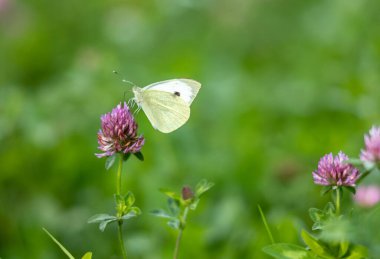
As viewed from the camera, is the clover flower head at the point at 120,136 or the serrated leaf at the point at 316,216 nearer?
the serrated leaf at the point at 316,216

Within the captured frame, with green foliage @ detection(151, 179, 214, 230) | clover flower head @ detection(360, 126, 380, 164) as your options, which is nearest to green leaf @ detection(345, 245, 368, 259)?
clover flower head @ detection(360, 126, 380, 164)

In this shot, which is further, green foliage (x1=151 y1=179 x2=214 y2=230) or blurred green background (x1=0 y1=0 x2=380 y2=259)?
blurred green background (x1=0 y1=0 x2=380 y2=259)

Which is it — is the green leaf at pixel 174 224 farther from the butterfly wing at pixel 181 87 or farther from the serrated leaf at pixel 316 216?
the butterfly wing at pixel 181 87

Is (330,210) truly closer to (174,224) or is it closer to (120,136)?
(174,224)

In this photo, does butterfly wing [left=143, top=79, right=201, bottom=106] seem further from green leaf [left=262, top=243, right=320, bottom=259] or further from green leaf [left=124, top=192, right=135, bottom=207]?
green leaf [left=262, top=243, right=320, bottom=259]

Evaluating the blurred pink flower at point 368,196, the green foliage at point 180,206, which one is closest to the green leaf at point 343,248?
the green foliage at point 180,206

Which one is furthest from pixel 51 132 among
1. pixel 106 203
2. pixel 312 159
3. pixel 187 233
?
pixel 312 159
